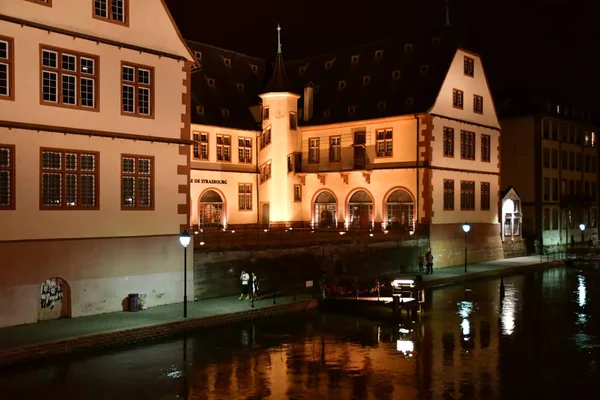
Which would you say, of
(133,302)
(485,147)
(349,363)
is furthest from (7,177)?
(485,147)

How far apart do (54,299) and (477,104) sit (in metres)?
32.6

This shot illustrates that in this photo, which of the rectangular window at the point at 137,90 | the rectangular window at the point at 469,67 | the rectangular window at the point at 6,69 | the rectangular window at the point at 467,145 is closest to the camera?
the rectangular window at the point at 6,69

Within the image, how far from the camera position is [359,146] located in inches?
1714

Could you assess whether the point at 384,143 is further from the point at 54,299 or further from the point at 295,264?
the point at 54,299

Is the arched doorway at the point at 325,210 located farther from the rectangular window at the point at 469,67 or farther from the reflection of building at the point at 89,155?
the reflection of building at the point at 89,155

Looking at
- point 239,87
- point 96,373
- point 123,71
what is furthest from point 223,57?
point 96,373

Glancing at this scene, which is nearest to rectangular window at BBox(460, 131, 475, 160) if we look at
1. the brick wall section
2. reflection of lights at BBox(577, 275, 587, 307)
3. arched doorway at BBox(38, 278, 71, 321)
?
reflection of lights at BBox(577, 275, 587, 307)

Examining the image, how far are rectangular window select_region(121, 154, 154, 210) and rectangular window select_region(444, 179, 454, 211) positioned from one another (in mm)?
22805

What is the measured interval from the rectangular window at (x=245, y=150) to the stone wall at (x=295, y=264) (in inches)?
516

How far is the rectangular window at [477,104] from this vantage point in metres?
44.7

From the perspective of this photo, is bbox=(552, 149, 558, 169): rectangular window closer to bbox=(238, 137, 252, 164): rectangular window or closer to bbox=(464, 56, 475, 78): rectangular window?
bbox=(464, 56, 475, 78): rectangular window

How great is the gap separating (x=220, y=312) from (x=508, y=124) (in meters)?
42.8

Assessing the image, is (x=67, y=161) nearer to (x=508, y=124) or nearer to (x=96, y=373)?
(x=96, y=373)

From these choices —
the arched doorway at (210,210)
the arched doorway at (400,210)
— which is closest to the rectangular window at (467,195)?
the arched doorway at (400,210)
